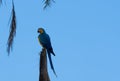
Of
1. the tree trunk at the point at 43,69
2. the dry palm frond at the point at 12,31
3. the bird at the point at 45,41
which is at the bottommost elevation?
the tree trunk at the point at 43,69

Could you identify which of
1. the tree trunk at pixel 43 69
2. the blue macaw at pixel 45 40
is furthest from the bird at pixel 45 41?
the tree trunk at pixel 43 69

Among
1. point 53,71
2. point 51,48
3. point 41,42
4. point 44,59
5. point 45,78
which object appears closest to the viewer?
point 45,78

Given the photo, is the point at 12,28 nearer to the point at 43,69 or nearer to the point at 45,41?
the point at 43,69

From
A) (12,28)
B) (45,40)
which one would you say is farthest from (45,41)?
(12,28)

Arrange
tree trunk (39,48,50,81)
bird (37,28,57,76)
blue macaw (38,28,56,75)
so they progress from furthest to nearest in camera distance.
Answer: blue macaw (38,28,56,75) → bird (37,28,57,76) → tree trunk (39,48,50,81)

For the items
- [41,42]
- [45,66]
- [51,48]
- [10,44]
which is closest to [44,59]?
[45,66]

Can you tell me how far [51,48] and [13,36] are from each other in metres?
2.40

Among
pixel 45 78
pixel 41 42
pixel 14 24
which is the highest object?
pixel 41 42

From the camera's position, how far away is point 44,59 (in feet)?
27.3

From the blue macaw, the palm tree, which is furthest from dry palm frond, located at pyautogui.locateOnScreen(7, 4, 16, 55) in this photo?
the blue macaw

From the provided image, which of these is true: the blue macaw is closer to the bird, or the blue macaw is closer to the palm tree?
the bird

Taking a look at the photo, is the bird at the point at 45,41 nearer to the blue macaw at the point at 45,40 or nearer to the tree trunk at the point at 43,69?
the blue macaw at the point at 45,40

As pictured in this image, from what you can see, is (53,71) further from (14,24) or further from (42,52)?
(14,24)

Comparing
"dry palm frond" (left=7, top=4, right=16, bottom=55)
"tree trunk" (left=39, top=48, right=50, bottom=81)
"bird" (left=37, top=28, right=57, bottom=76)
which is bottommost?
"tree trunk" (left=39, top=48, right=50, bottom=81)
